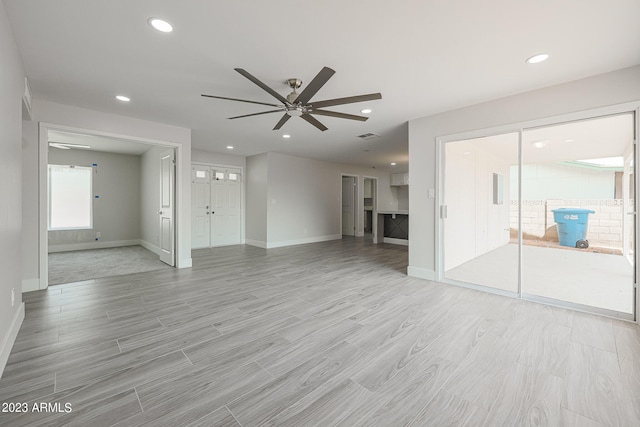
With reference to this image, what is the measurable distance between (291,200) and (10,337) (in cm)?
576

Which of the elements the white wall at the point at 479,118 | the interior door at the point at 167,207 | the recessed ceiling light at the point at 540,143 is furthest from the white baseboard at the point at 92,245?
the recessed ceiling light at the point at 540,143

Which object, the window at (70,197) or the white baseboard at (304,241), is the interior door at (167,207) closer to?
the white baseboard at (304,241)

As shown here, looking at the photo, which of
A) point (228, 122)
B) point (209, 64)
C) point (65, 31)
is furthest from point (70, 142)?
point (209, 64)

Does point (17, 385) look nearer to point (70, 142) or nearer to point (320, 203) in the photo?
point (70, 142)

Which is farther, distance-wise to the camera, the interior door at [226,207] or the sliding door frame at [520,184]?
the interior door at [226,207]

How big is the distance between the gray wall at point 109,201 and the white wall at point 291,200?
328 cm

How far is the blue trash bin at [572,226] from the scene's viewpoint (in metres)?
3.86

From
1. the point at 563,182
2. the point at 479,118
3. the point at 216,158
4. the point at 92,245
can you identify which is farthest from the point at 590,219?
the point at 92,245

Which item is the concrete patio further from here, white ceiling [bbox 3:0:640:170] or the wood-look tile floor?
white ceiling [bbox 3:0:640:170]

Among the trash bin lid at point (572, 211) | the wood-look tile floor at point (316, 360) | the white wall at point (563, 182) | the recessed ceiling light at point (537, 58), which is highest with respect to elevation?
the recessed ceiling light at point (537, 58)

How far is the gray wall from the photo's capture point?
6.65 metres

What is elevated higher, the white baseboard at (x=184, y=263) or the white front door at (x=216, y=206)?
the white front door at (x=216, y=206)

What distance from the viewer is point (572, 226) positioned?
155 inches

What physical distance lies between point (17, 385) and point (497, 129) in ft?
16.5
